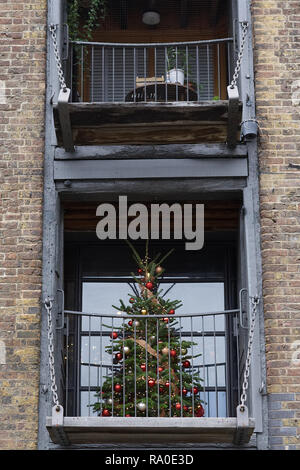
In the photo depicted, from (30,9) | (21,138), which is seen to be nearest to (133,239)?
(21,138)

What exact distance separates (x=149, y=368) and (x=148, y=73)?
4006 millimetres

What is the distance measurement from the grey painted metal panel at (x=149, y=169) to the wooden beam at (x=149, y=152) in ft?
0.16

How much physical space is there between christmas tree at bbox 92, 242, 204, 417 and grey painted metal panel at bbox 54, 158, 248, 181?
108 cm

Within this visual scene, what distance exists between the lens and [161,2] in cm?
1223

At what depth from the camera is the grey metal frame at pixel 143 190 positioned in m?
9.49

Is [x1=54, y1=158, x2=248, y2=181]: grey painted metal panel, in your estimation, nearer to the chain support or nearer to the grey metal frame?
the grey metal frame

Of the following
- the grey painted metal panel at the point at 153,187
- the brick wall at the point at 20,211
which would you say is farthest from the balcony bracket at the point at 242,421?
the grey painted metal panel at the point at 153,187

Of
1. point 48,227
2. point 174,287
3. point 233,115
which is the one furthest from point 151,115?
point 174,287

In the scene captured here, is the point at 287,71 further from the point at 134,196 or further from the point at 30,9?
the point at 30,9

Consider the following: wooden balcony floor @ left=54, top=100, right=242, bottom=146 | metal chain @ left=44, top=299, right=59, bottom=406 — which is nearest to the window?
metal chain @ left=44, top=299, right=59, bottom=406

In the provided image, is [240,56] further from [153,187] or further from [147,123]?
[153,187]

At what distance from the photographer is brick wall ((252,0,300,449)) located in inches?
364
